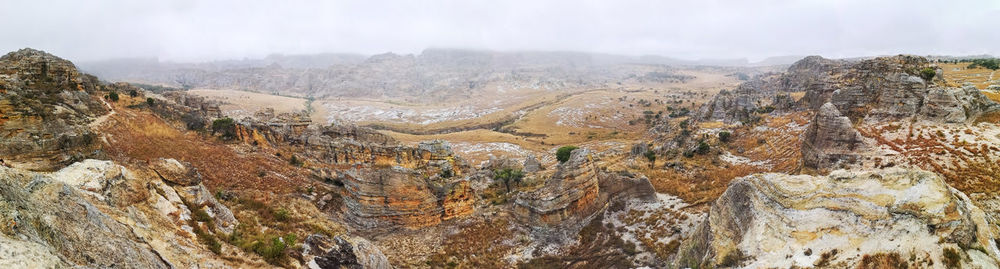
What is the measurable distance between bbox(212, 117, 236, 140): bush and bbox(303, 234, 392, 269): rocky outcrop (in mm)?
25963

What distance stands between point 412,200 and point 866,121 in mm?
36458

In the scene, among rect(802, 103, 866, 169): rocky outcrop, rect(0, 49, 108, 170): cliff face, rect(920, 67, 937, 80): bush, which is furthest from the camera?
rect(920, 67, 937, 80): bush

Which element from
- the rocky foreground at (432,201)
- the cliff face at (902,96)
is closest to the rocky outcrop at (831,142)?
the rocky foreground at (432,201)

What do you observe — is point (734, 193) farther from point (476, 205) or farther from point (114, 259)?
point (114, 259)

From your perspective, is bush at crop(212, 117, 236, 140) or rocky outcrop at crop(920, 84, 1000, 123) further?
bush at crop(212, 117, 236, 140)

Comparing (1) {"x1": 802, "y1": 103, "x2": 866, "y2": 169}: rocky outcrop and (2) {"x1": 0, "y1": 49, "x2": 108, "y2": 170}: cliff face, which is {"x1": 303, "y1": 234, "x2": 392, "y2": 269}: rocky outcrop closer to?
(2) {"x1": 0, "y1": 49, "x2": 108, "y2": 170}: cliff face

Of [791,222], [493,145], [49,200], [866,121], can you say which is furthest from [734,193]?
[493,145]

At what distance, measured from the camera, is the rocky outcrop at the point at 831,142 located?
24.9 meters

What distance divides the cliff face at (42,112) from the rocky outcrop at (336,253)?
473 inches

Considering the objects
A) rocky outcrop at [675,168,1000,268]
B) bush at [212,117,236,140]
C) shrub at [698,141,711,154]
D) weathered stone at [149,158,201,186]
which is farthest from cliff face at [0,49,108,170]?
shrub at [698,141,711,154]

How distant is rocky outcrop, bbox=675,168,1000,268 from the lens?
1000cm

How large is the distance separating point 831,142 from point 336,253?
3178cm

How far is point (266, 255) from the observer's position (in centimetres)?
1297

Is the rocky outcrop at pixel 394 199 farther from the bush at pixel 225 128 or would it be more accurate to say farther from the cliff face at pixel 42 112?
the bush at pixel 225 128
